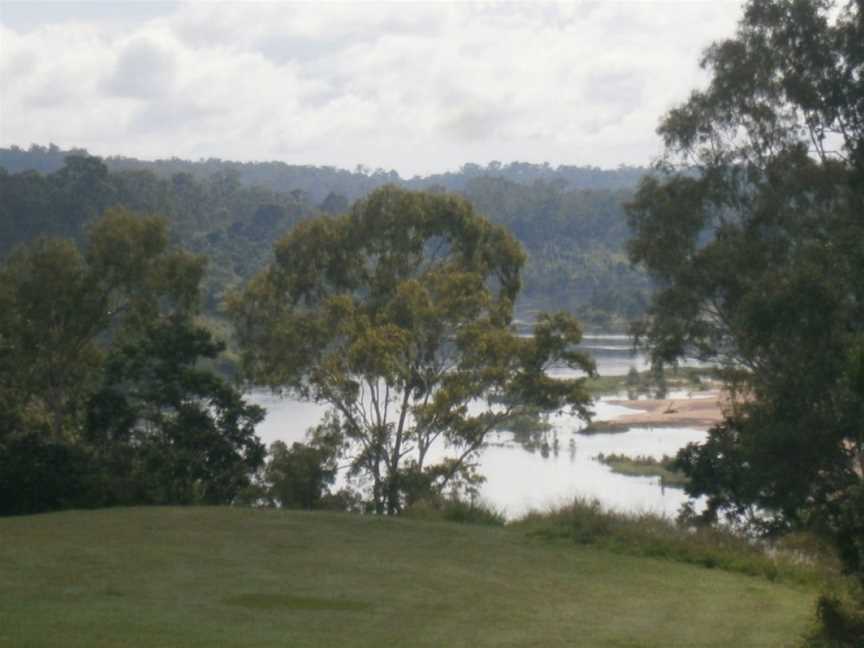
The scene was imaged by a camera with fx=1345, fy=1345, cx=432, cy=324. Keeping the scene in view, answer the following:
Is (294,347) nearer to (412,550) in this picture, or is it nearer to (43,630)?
(412,550)

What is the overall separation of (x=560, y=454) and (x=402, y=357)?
16.7 meters

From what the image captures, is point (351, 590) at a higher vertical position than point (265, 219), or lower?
lower

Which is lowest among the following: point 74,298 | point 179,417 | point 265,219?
point 179,417

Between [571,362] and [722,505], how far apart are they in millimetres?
4569

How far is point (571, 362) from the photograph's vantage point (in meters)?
25.8

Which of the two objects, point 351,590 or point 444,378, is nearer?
point 351,590

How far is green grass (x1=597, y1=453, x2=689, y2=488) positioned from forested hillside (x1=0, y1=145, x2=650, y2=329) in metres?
14.4

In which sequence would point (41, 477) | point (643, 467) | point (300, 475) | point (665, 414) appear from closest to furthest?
point (41, 477), point (300, 475), point (643, 467), point (665, 414)

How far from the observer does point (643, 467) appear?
3791cm

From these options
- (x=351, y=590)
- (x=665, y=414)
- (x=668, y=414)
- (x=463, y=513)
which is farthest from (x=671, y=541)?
(x=665, y=414)

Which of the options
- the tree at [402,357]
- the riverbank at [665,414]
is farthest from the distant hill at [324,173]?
the tree at [402,357]

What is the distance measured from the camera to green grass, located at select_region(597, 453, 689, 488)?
36.2 meters

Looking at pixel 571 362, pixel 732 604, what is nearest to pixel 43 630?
pixel 732 604

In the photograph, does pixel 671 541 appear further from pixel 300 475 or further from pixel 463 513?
pixel 300 475
